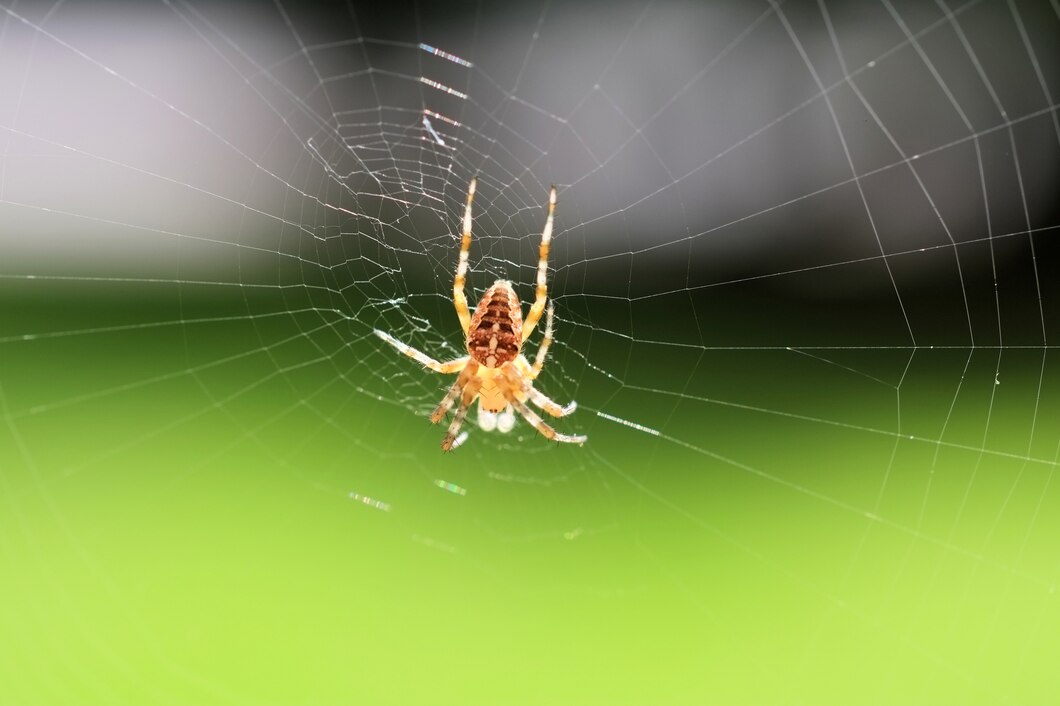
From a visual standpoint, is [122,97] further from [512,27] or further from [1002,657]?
[1002,657]

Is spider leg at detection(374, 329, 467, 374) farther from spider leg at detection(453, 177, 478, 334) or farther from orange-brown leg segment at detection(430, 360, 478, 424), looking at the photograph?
spider leg at detection(453, 177, 478, 334)

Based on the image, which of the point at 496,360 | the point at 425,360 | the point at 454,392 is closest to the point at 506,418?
the point at 454,392

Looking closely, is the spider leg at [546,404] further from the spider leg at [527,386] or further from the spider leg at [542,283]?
the spider leg at [542,283]

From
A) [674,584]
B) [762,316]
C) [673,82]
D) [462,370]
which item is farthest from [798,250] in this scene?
[462,370]

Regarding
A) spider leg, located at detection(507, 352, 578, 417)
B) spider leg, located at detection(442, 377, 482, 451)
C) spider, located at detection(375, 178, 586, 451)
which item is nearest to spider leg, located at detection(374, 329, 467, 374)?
spider, located at detection(375, 178, 586, 451)

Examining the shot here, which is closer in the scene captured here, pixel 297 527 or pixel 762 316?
pixel 297 527

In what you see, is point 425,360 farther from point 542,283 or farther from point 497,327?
point 542,283
